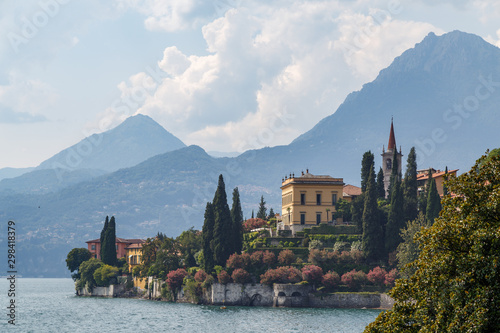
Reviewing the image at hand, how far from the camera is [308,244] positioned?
9688 centimetres

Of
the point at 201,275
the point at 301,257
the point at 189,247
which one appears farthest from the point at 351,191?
the point at 201,275

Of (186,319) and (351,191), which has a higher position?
(351,191)

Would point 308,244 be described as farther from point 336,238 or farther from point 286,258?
point 286,258

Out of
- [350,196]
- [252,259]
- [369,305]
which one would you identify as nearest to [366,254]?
[369,305]

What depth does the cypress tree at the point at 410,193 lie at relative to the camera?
9212cm

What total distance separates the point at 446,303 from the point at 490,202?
3608mm

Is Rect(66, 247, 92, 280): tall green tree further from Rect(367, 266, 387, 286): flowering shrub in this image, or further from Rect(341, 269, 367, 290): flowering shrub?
Rect(367, 266, 387, 286): flowering shrub

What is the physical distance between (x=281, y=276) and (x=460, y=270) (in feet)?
219

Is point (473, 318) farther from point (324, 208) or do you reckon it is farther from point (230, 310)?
point (324, 208)

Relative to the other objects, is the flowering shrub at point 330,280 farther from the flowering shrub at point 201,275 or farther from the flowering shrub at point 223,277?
the flowering shrub at point 201,275

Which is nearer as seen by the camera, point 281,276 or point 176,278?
point 281,276

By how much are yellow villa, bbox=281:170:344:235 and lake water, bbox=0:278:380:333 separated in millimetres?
20478

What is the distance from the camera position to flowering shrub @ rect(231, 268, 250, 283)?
89.2 metres

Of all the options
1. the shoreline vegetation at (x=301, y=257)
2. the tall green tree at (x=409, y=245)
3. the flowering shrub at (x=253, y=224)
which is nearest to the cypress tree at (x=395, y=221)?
the shoreline vegetation at (x=301, y=257)
